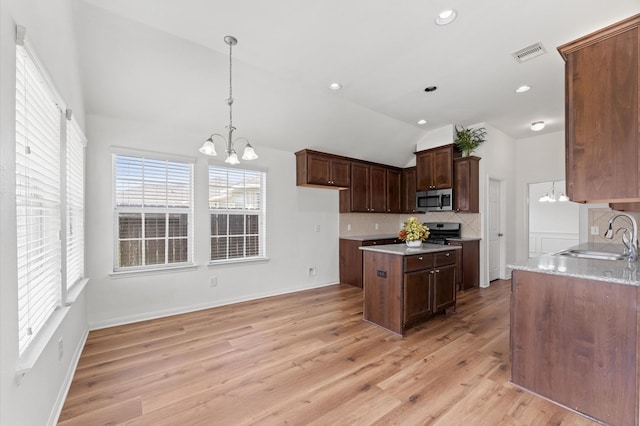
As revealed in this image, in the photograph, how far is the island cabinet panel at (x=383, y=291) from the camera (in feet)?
10.1

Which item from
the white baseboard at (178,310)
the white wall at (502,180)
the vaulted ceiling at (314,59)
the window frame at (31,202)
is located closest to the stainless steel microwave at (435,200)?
the white wall at (502,180)

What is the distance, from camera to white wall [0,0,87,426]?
1118 millimetres

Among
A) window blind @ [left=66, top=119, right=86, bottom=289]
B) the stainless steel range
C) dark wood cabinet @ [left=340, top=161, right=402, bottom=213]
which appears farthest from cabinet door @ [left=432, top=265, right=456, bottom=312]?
window blind @ [left=66, top=119, right=86, bottom=289]

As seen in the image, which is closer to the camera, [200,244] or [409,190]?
[200,244]

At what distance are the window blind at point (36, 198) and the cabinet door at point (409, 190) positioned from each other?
18.3 feet

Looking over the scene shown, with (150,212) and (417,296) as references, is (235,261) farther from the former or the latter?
(417,296)

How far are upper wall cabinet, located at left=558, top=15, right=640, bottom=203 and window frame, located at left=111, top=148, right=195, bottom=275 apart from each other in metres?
3.99

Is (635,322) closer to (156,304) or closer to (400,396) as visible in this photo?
(400,396)

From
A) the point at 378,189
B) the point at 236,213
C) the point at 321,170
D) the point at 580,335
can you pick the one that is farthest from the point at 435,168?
the point at 580,335

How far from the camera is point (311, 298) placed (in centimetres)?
443

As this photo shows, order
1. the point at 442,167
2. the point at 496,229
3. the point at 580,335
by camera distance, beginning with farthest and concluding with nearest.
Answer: the point at 496,229 < the point at 442,167 < the point at 580,335

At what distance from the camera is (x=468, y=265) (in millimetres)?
4922

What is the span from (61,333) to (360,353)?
7.80ft

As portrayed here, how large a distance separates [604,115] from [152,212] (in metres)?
4.40
